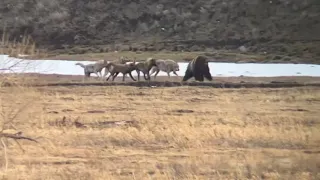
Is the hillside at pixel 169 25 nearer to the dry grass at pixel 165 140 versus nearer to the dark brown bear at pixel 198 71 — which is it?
the dark brown bear at pixel 198 71

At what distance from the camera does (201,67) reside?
33.2 meters

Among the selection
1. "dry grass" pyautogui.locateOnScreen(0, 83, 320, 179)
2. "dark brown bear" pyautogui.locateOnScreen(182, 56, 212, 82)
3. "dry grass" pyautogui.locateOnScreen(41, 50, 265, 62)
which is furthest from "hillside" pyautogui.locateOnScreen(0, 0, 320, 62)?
"dry grass" pyautogui.locateOnScreen(0, 83, 320, 179)

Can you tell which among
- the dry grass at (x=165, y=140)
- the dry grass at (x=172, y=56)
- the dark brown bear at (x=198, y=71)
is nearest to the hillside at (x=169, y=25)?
the dry grass at (x=172, y=56)

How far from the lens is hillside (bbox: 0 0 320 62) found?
170 feet

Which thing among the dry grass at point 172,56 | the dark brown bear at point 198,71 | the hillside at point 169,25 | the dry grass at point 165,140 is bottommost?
the dry grass at point 165,140

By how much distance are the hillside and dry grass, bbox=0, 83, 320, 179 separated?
2907 cm

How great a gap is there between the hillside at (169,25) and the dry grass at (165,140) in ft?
95.4

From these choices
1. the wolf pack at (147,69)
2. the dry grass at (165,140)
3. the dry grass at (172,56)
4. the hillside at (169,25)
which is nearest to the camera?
the dry grass at (165,140)

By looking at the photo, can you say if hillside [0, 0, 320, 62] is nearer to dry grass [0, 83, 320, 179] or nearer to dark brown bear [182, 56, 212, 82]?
dark brown bear [182, 56, 212, 82]

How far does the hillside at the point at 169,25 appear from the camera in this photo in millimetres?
51938

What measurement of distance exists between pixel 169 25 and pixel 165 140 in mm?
43053

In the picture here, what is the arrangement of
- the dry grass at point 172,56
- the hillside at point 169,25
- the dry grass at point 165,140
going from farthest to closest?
the hillside at point 169,25 < the dry grass at point 172,56 < the dry grass at point 165,140

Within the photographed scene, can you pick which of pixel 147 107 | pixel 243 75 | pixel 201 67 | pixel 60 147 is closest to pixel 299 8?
pixel 243 75

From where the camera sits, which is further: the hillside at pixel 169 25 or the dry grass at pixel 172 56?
the hillside at pixel 169 25
